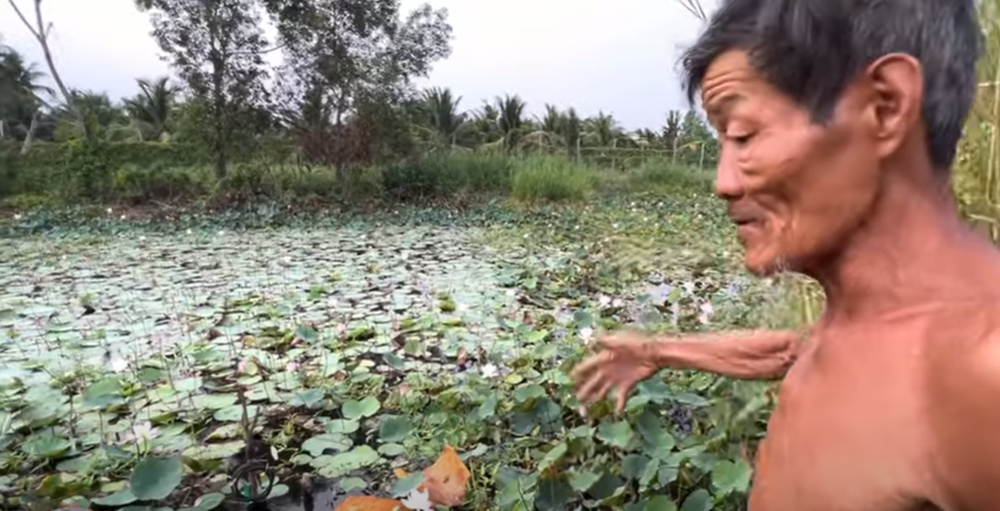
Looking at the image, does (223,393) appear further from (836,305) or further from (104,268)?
(104,268)

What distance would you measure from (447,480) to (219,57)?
8.46 metres

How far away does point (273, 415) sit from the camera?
5.62ft

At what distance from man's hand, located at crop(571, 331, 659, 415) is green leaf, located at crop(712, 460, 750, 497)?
47cm

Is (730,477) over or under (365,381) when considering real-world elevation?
over

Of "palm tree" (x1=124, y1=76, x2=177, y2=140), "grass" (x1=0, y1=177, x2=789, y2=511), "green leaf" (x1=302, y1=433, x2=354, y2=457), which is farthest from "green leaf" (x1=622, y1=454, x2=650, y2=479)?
"palm tree" (x1=124, y1=76, x2=177, y2=140)

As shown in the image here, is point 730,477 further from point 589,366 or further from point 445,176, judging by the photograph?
point 445,176

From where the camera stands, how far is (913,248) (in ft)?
1.36

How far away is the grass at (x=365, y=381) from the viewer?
1.17 metres

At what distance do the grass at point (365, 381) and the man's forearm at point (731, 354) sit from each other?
16.0 inches

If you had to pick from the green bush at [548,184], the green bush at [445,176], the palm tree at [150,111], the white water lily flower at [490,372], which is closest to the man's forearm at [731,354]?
the white water lily flower at [490,372]

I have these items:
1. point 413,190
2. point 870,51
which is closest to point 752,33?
point 870,51

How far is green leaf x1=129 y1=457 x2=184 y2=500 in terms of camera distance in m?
1.15

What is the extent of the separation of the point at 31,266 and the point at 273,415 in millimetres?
3394

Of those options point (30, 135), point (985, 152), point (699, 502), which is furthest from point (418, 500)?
point (30, 135)
